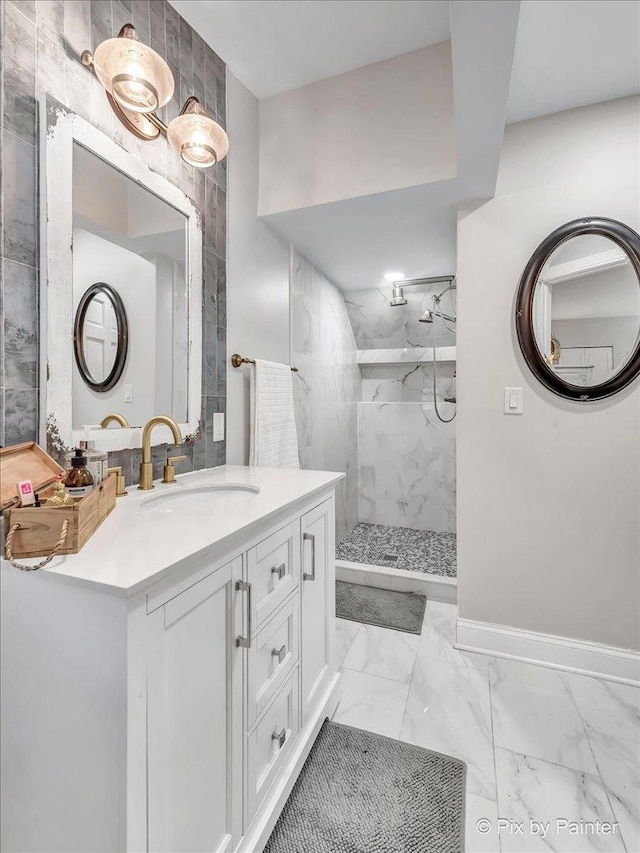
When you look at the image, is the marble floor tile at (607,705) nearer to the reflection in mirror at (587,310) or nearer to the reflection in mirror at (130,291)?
the reflection in mirror at (587,310)

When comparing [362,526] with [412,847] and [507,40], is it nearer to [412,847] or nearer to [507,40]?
[412,847]

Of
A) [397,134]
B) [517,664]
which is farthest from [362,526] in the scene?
[397,134]

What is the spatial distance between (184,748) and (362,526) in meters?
2.91

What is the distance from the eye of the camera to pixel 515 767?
4.13ft

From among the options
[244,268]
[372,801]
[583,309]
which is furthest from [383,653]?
[244,268]

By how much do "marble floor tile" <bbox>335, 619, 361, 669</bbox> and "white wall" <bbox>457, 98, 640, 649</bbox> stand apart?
1.79 feet

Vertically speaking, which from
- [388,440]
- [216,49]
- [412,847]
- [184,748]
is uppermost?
[216,49]

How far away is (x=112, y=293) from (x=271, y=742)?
131 centimetres

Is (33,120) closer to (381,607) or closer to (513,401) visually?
(513,401)

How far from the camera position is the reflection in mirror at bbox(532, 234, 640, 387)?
5.52 feet

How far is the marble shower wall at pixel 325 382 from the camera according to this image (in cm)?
250

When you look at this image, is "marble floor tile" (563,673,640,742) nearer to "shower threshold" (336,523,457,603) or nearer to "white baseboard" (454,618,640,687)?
"white baseboard" (454,618,640,687)

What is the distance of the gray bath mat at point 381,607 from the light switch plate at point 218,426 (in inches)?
47.2

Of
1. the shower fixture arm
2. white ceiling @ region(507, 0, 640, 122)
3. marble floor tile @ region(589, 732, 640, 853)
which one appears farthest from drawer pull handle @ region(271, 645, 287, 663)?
the shower fixture arm
